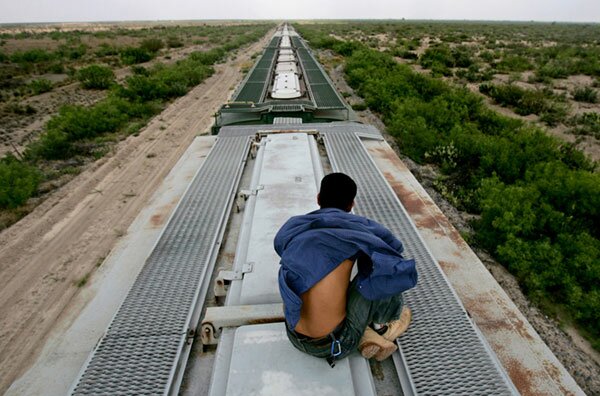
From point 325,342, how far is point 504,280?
307 cm

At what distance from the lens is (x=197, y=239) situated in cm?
Answer: 313

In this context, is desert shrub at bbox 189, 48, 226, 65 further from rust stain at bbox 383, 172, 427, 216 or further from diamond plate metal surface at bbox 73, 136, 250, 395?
diamond plate metal surface at bbox 73, 136, 250, 395

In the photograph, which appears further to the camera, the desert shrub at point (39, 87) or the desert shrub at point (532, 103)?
the desert shrub at point (39, 87)

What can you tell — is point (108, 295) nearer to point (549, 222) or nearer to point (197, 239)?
point (197, 239)

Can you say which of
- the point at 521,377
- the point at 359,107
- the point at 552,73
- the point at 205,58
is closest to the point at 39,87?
the point at 205,58

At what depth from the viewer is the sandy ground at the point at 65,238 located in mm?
3668

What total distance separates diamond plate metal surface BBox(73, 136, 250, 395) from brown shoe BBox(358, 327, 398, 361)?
1.11 meters

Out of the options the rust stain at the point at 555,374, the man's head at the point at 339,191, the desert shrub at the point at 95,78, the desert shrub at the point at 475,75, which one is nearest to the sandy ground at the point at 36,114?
the desert shrub at the point at 95,78

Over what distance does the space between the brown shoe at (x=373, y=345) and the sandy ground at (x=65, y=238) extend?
3.37 metres

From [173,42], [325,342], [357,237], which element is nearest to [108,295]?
[325,342]

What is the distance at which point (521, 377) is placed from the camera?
7.12 ft

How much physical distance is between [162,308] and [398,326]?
1.63 metres

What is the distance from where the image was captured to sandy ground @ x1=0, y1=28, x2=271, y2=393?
3668 mm

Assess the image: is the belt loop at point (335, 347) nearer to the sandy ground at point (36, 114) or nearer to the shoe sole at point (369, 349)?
the shoe sole at point (369, 349)
